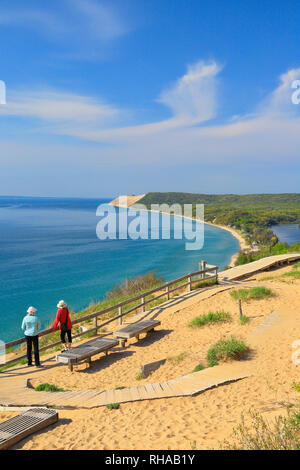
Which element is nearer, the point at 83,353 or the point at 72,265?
the point at 83,353

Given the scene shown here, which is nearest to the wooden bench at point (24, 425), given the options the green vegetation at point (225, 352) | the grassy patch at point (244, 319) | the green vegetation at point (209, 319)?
the green vegetation at point (225, 352)

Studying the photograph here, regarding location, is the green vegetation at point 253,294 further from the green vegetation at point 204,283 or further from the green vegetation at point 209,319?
the green vegetation at point 204,283

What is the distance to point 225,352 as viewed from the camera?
8.16 meters

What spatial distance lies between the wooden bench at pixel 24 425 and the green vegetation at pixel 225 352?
3.95 meters

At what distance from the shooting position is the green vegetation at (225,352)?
26.7 ft

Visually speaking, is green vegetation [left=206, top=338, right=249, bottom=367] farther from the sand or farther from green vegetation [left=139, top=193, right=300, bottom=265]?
green vegetation [left=139, top=193, right=300, bottom=265]

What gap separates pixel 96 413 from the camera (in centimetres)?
602

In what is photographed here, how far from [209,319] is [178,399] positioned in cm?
524

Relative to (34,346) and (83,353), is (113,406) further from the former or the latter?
(34,346)

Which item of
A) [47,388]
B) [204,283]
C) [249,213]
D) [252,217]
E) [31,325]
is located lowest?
[47,388]

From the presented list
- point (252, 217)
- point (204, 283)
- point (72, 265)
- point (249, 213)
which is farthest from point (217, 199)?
point (204, 283)

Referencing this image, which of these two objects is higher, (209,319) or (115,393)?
(209,319)

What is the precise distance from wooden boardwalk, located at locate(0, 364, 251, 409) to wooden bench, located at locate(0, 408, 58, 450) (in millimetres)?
722
